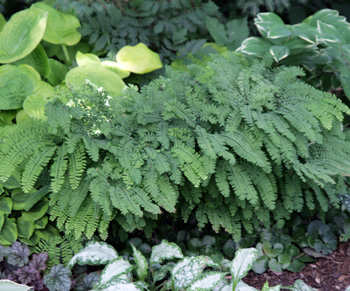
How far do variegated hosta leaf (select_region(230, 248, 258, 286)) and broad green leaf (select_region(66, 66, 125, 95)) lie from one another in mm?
1569

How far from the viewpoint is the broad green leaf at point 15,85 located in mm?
3102

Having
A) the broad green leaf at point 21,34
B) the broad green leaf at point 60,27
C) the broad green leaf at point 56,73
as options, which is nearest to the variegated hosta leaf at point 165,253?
the broad green leaf at point 56,73

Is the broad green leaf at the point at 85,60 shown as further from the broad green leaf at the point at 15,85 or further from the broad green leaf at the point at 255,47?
the broad green leaf at the point at 255,47

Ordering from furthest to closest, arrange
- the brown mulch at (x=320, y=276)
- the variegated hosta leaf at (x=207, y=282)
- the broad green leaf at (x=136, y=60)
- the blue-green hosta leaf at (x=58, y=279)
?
the broad green leaf at (x=136, y=60), the brown mulch at (x=320, y=276), the blue-green hosta leaf at (x=58, y=279), the variegated hosta leaf at (x=207, y=282)

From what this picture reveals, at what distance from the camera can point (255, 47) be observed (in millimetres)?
3357

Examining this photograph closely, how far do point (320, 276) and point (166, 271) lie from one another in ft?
3.77

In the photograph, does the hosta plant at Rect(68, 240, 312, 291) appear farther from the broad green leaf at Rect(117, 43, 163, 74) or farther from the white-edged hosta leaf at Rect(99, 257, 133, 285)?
the broad green leaf at Rect(117, 43, 163, 74)

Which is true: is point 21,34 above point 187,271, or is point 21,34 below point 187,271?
above

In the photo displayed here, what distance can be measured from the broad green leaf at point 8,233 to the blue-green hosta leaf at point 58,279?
380 mm

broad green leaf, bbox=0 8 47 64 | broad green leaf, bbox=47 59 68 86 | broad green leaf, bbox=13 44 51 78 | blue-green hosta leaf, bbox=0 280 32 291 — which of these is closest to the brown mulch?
blue-green hosta leaf, bbox=0 280 32 291

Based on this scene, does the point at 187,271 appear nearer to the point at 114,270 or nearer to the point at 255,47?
the point at 114,270

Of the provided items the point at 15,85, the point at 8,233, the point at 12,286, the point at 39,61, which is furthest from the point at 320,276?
the point at 39,61

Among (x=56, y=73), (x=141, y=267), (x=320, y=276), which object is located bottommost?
(x=320, y=276)

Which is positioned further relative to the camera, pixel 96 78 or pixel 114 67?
pixel 114 67
